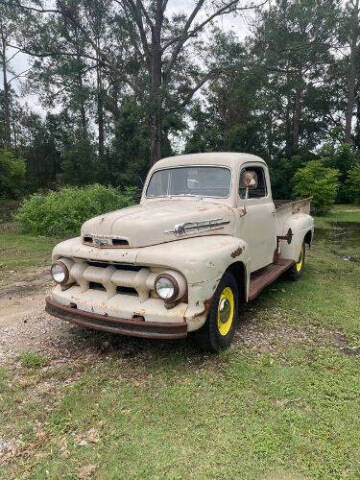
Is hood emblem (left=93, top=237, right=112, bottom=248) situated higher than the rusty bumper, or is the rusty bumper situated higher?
hood emblem (left=93, top=237, right=112, bottom=248)

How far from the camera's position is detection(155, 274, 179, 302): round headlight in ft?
10.6

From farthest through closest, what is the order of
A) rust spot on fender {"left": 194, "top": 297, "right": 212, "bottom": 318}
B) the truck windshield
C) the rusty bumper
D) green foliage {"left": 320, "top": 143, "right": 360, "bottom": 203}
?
green foliage {"left": 320, "top": 143, "right": 360, "bottom": 203}
the truck windshield
rust spot on fender {"left": 194, "top": 297, "right": 212, "bottom": 318}
the rusty bumper

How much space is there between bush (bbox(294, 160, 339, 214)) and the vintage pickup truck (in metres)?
14.6

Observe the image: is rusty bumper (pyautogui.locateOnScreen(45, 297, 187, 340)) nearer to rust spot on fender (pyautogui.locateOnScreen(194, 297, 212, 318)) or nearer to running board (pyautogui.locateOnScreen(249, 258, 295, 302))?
rust spot on fender (pyautogui.locateOnScreen(194, 297, 212, 318))

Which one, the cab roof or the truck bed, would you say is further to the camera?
the truck bed

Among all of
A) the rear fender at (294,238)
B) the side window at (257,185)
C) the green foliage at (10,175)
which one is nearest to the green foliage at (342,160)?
the green foliage at (10,175)

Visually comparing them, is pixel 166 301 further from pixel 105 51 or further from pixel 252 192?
pixel 105 51

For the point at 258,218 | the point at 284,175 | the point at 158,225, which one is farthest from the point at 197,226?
the point at 284,175

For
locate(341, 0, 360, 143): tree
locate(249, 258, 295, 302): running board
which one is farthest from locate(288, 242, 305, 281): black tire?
locate(341, 0, 360, 143): tree

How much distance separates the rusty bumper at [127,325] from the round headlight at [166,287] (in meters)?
0.23

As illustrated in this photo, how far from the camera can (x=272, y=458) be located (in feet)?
8.21

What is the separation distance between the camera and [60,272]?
12.8 feet

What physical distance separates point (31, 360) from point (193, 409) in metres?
1.73

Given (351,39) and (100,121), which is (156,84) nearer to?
(100,121)
